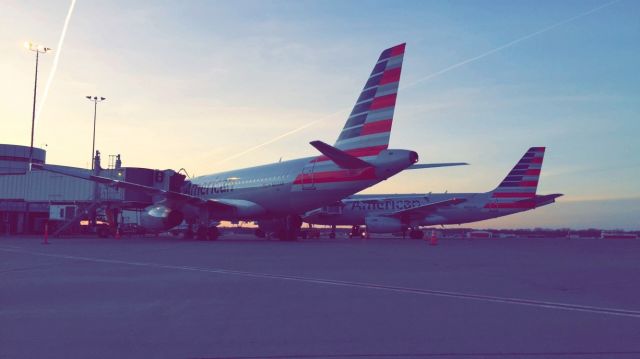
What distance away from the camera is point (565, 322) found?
5.63 m

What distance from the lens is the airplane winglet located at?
2198cm

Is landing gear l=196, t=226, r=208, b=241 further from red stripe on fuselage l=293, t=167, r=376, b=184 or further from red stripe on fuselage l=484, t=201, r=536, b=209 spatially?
red stripe on fuselage l=484, t=201, r=536, b=209

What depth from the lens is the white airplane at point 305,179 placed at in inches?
910

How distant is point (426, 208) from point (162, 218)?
845 inches

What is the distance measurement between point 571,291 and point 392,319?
13.2ft

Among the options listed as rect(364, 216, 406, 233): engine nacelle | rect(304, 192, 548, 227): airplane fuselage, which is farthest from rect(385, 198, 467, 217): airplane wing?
rect(364, 216, 406, 233): engine nacelle

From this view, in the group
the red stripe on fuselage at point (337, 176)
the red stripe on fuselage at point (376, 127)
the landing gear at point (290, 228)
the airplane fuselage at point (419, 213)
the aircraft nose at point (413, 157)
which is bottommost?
the landing gear at point (290, 228)

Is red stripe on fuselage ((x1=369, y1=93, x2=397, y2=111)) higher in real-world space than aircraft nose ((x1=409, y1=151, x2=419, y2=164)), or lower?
higher

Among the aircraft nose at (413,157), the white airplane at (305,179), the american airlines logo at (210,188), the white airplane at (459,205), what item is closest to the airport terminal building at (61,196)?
the american airlines logo at (210,188)

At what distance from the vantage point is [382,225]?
41.3 metres

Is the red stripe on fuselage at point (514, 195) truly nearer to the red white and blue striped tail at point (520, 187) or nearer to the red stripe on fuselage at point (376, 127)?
the red white and blue striped tail at point (520, 187)

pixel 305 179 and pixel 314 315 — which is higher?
pixel 305 179

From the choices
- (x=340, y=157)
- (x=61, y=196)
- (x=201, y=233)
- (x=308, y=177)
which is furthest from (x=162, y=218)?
(x=61, y=196)

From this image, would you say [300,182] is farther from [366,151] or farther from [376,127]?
[376,127]
